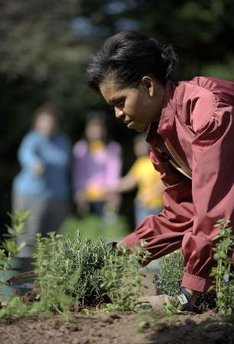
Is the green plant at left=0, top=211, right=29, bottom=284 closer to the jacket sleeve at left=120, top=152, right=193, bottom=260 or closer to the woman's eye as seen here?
the jacket sleeve at left=120, top=152, right=193, bottom=260

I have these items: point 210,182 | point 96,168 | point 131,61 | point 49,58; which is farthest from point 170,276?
point 49,58

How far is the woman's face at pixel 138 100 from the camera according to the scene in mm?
4438

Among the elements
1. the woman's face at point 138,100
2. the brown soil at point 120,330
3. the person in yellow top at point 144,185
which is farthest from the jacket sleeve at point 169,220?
the person in yellow top at point 144,185

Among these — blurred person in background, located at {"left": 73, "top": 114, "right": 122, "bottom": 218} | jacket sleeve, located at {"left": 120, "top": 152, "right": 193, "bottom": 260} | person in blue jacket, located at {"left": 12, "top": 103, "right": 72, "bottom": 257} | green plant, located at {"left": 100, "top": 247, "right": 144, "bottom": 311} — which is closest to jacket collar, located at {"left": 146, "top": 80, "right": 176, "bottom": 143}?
jacket sleeve, located at {"left": 120, "top": 152, "right": 193, "bottom": 260}

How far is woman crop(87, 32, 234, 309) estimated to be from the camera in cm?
411

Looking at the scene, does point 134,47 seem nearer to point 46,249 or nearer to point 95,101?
point 46,249

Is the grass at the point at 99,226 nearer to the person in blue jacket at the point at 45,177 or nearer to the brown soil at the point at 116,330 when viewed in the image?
the person in blue jacket at the point at 45,177

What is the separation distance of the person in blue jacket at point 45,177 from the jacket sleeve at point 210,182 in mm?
6485

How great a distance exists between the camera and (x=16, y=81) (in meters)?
14.8

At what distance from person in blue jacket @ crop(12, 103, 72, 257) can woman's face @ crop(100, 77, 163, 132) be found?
6129 millimetres

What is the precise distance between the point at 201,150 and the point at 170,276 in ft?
2.95

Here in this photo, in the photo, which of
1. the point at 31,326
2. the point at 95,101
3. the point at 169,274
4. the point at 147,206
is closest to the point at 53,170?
the point at 147,206

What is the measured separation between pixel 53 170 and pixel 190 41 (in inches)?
125

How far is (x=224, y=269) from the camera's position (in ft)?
13.3
